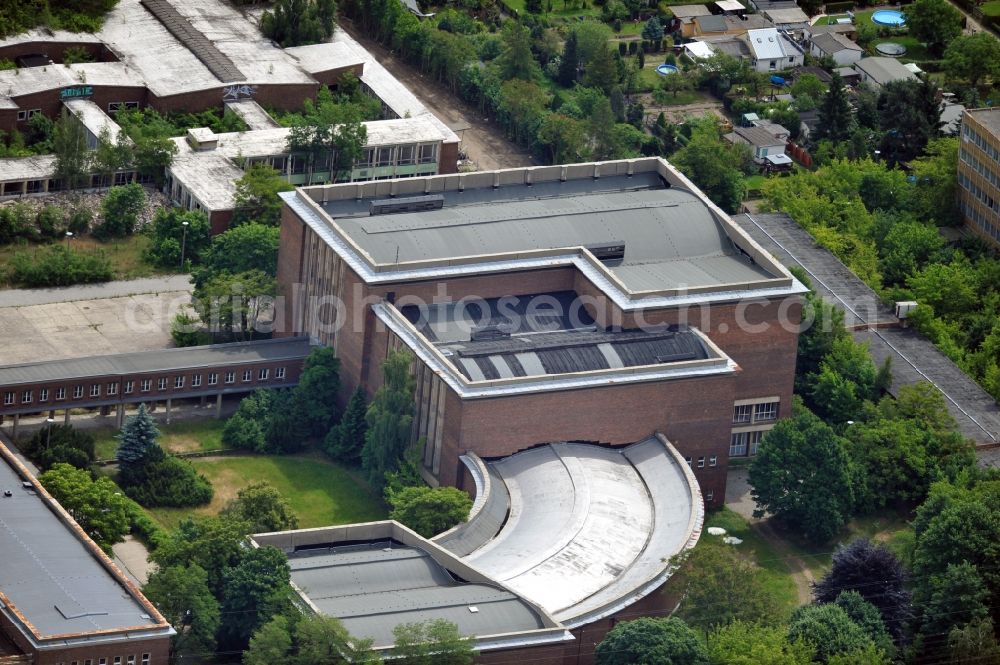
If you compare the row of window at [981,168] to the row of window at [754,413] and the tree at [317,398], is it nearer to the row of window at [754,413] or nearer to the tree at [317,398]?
the row of window at [754,413]

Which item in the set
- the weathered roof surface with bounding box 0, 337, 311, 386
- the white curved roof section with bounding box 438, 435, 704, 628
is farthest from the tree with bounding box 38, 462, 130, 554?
the white curved roof section with bounding box 438, 435, 704, 628

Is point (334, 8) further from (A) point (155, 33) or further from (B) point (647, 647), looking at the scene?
(B) point (647, 647)

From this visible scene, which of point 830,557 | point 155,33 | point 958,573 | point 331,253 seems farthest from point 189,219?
point 958,573

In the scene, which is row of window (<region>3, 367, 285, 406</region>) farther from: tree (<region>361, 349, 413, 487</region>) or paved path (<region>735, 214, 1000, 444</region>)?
paved path (<region>735, 214, 1000, 444</region>)

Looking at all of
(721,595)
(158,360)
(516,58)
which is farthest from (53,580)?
(516,58)

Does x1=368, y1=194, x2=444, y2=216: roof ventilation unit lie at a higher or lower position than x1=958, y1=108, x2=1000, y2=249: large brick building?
higher

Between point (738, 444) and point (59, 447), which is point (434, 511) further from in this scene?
point (738, 444)

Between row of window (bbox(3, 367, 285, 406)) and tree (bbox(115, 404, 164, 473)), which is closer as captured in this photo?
tree (bbox(115, 404, 164, 473))
